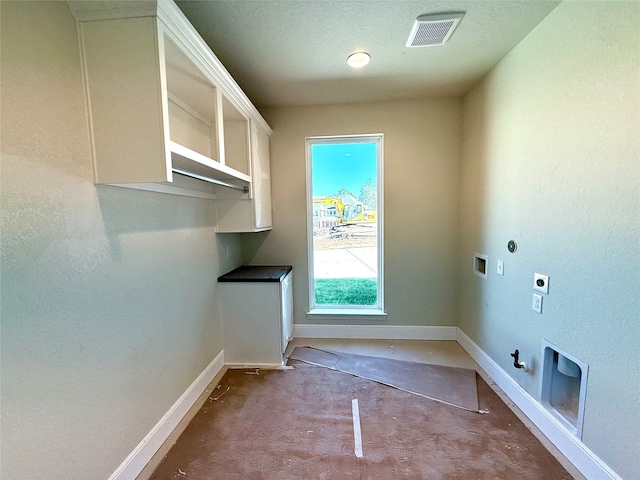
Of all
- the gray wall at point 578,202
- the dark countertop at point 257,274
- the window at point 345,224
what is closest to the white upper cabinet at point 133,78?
the dark countertop at point 257,274

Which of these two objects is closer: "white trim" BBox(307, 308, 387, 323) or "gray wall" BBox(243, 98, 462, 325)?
"gray wall" BBox(243, 98, 462, 325)

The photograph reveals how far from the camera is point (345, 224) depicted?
3244 mm

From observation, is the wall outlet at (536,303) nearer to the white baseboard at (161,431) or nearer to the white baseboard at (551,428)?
the white baseboard at (551,428)

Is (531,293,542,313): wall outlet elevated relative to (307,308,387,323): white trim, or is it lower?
elevated

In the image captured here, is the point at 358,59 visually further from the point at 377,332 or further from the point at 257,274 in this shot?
the point at 377,332

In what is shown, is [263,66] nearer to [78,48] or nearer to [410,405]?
[78,48]

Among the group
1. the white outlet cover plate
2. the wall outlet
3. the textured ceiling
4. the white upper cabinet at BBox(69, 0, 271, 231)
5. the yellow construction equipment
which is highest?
the textured ceiling

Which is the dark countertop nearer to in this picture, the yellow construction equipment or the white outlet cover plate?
the yellow construction equipment

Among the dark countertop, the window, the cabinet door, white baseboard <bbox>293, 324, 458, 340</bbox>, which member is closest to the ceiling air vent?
the window

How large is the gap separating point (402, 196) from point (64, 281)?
2.85m

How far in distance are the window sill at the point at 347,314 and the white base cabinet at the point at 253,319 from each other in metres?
0.64

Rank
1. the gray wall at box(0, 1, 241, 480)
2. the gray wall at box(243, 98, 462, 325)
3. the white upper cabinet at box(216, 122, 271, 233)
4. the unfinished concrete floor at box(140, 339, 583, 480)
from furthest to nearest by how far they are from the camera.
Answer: the gray wall at box(243, 98, 462, 325)
the white upper cabinet at box(216, 122, 271, 233)
the unfinished concrete floor at box(140, 339, 583, 480)
the gray wall at box(0, 1, 241, 480)

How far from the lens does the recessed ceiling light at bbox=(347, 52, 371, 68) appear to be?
2.07 m

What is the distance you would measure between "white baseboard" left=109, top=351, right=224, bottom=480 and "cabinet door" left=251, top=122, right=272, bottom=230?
141cm
